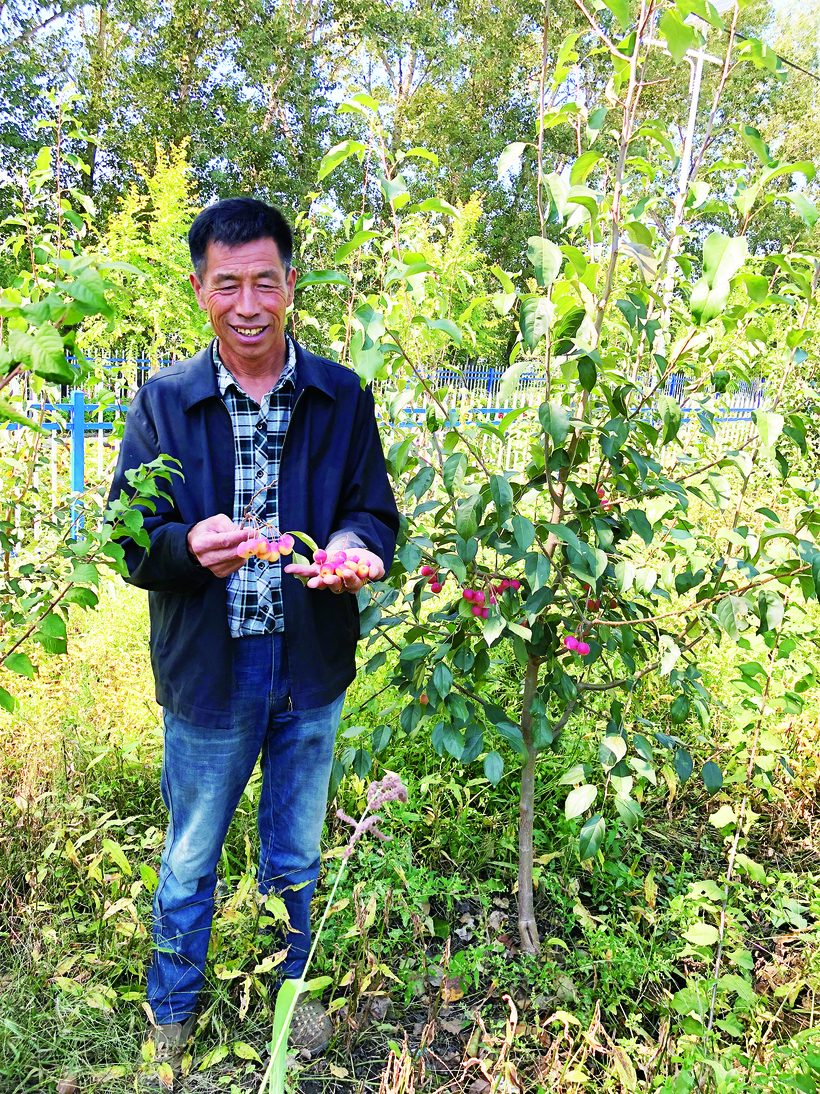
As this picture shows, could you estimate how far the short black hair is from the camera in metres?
1.52

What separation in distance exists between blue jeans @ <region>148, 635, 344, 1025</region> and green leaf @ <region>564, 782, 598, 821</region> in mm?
537

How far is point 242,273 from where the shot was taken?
152 centimetres

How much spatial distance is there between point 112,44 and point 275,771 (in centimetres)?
2160

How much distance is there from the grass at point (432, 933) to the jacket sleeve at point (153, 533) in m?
0.62

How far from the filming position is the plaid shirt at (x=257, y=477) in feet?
5.18

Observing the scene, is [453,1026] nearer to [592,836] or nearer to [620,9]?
[592,836]

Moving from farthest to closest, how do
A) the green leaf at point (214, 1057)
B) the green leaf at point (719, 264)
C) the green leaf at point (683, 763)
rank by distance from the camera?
the green leaf at point (683, 763) < the green leaf at point (214, 1057) < the green leaf at point (719, 264)

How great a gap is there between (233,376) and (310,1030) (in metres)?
1.44

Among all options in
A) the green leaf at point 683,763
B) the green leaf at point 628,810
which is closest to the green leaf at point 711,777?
the green leaf at point 683,763

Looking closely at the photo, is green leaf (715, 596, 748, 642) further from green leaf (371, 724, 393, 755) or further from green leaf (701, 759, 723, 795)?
green leaf (371, 724, 393, 755)

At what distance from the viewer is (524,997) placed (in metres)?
1.91

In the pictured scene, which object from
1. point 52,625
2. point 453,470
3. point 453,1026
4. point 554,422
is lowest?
point 453,1026

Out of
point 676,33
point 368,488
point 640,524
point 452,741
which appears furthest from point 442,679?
point 676,33

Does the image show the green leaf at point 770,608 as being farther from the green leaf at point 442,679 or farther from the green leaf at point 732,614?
the green leaf at point 442,679
